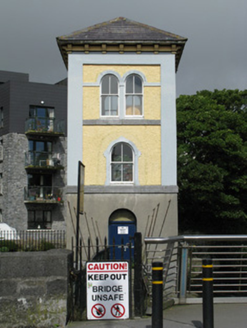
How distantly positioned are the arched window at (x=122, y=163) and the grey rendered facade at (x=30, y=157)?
21005 millimetres

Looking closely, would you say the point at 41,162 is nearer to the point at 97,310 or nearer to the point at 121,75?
the point at 121,75

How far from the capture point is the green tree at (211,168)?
32.2 metres

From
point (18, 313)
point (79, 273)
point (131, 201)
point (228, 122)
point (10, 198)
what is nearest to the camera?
point (18, 313)

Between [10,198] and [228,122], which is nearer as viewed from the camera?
[228,122]

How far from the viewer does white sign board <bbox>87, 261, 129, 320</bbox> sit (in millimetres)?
7781

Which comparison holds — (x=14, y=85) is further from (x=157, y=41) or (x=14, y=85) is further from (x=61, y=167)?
(x=157, y=41)

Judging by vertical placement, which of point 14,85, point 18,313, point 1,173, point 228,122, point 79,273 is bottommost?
point 18,313

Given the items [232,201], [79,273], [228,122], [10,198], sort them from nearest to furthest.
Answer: [79,273]
[232,201]
[228,122]
[10,198]

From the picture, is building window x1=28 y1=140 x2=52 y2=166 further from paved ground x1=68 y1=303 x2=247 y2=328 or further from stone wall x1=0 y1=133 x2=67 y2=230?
paved ground x1=68 y1=303 x2=247 y2=328

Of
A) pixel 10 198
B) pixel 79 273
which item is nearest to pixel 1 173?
pixel 10 198

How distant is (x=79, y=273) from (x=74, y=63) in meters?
15.2

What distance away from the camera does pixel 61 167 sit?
4275cm

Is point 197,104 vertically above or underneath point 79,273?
above

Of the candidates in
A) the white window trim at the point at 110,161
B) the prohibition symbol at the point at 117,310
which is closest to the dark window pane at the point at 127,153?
the white window trim at the point at 110,161
